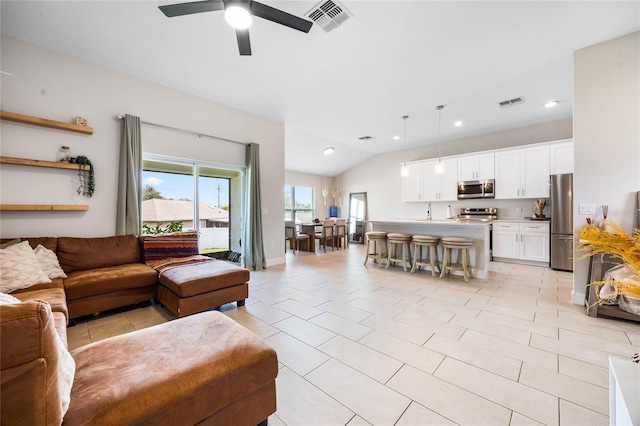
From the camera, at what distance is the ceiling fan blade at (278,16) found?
6.52ft

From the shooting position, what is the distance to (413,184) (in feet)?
23.8

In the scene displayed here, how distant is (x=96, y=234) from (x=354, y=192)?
738 centimetres

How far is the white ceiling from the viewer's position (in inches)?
98.7

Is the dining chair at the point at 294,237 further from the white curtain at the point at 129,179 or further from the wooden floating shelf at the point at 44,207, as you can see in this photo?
the wooden floating shelf at the point at 44,207

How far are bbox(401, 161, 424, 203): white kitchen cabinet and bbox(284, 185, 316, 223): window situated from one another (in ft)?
11.5

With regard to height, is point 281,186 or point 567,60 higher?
point 567,60

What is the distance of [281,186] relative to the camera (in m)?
5.54

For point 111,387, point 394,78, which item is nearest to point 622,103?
point 394,78

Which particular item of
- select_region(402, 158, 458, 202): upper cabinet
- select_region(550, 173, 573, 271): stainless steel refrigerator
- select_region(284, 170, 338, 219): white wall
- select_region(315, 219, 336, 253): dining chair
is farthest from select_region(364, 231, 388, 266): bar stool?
select_region(284, 170, 338, 219): white wall

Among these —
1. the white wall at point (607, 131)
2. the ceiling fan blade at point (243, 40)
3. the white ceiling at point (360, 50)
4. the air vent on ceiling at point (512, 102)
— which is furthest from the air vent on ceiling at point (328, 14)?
the air vent on ceiling at point (512, 102)

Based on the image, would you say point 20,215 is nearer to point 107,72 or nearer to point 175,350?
point 107,72

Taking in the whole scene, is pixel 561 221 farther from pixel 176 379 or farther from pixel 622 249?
pixel 176 379

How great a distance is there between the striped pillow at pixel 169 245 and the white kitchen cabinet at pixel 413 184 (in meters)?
5.71

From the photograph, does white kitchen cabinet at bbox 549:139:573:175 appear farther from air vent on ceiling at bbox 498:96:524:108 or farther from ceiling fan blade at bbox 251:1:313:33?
ceiling fan blade at bbox 251:1:313:33
